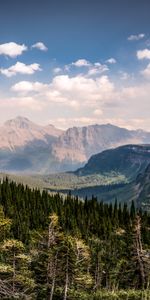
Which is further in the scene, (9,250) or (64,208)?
(64,208)

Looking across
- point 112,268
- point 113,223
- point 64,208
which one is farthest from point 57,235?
point 64,208

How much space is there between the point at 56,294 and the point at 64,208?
126952mm

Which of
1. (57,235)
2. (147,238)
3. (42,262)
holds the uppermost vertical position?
(57,235)

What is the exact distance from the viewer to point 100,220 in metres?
178

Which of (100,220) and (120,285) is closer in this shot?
(120,285)

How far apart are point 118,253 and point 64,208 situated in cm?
8788

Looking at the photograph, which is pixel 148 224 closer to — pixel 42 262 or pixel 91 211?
pixel 91 211

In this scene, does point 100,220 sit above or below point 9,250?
below

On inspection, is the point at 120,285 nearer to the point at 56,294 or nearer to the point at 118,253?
the point at 118,253

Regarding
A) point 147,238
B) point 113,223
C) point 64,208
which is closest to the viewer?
point 147,238

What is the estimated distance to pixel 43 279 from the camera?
2697 inches

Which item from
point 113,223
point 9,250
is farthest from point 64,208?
point 9,250

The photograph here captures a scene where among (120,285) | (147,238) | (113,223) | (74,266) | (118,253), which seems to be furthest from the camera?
(113,223)

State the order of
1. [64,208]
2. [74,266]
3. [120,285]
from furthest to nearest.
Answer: [64,208] → [120,285] → [74,266]
